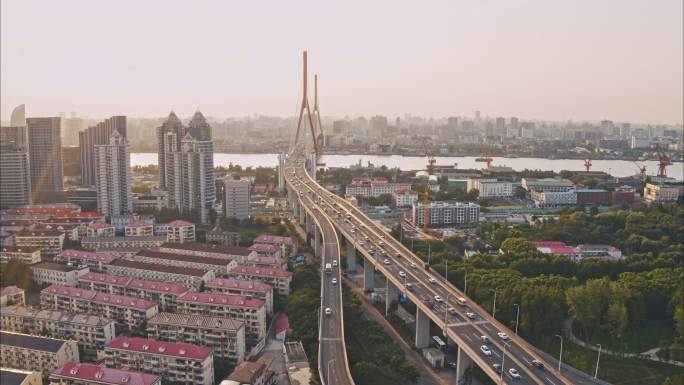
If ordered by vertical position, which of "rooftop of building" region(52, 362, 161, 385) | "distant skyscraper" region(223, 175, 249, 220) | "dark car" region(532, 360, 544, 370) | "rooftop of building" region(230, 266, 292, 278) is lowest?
"rooftop of building" region(52, 362, 161, 385)

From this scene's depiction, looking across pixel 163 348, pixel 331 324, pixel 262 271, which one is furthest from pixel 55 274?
pixel 331 324

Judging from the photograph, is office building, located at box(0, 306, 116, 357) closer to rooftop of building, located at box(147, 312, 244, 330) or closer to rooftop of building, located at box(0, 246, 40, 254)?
rooftop of building, located at box(147, 312, 244, 330)

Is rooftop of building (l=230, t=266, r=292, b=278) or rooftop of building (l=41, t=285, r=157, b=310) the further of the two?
rooftop of building (l=230, t=266, r=292, b=278)

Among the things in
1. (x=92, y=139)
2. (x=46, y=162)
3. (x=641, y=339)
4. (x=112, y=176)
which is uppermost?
(x=92, y=139)

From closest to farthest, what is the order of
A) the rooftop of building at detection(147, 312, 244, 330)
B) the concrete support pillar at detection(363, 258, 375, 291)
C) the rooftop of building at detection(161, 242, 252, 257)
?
the rooftop of building at detection(147, 312, 244, 330), the concrete support pillar at detection(363, 258, 375, 291), the rooftop of building at detection(161, 242, 252, 257)

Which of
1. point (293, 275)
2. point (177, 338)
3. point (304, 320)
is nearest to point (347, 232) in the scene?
point (293, 275)

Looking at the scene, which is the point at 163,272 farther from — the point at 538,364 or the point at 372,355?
the point at 538,364

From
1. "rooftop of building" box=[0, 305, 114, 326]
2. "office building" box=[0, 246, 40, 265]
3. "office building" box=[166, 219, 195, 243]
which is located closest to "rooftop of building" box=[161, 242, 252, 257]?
"office building" box=[166, 219, 195, 243]
